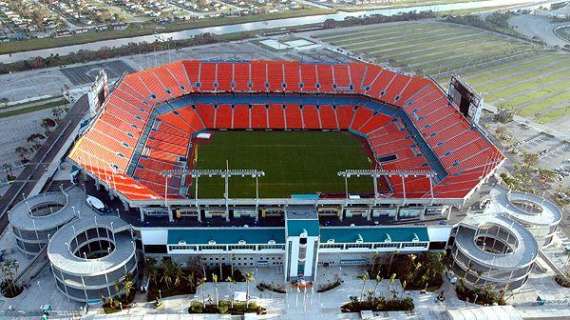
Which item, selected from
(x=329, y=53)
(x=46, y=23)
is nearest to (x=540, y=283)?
(x=329, y=53)

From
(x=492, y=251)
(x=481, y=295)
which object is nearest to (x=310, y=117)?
(x=492, y=251)

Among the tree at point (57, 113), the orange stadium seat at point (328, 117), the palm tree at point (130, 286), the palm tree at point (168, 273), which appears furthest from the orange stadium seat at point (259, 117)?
the palm tree at point (130, 286)

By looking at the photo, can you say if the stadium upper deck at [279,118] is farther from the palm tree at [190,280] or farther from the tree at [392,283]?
the palm tree at [190,280]

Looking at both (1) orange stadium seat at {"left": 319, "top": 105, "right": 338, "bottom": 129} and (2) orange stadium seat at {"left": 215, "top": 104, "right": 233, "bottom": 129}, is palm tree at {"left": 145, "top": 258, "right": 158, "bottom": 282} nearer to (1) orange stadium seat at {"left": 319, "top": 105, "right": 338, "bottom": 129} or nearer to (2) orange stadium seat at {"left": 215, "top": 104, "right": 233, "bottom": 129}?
(2) orange stadium seat at {"left": 215, "top": 104, "right": 233, "bottom": 129}

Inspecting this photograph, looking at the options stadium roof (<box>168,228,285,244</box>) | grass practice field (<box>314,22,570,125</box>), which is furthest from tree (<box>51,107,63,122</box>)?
grass practice field (<box>314,22,570,125</box>)

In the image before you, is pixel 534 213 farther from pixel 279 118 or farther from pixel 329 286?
pixel 279 118
